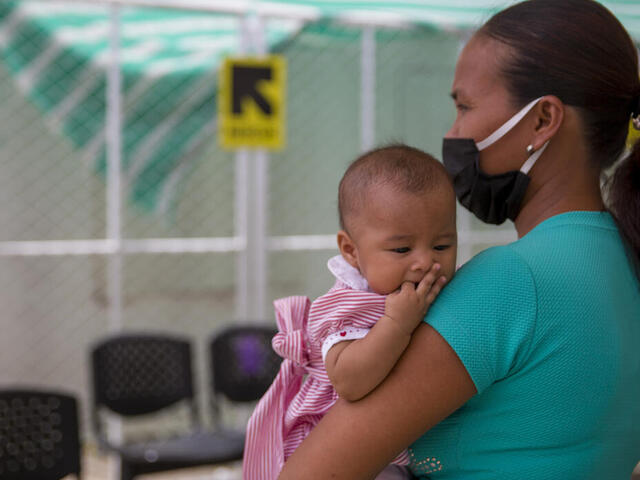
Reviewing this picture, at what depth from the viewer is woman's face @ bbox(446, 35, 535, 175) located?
115 cm

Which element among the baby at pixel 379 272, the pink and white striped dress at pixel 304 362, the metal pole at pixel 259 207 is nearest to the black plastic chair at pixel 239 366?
the metal pole at pixel 259 207

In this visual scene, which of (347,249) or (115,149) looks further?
(115,149)

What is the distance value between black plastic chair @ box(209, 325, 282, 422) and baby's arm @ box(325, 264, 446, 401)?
8.62 ft

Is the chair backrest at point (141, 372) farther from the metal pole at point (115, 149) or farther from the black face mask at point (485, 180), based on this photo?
the black face mask at point (485, 180)

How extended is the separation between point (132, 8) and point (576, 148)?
313 centimetres

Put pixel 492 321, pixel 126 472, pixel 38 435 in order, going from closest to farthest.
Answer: pixel 492 321 < pixel 38 435 < pixel 126 472

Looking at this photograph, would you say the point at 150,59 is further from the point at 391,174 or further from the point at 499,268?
the point at 499,268

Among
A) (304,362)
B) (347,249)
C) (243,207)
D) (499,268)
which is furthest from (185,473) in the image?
(499,268)

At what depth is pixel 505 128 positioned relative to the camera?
1162mm

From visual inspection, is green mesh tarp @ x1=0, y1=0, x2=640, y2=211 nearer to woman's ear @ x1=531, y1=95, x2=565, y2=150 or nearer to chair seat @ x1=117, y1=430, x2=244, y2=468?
chair seat @ x1=117, y1=430, x2=244, y2=468

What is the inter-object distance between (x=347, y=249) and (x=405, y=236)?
14 centimetres

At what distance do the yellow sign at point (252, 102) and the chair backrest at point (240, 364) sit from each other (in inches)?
38.4

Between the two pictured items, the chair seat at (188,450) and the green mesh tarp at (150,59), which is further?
the green mesh tarp at (150,59)

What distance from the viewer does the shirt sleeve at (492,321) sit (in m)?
0.94
